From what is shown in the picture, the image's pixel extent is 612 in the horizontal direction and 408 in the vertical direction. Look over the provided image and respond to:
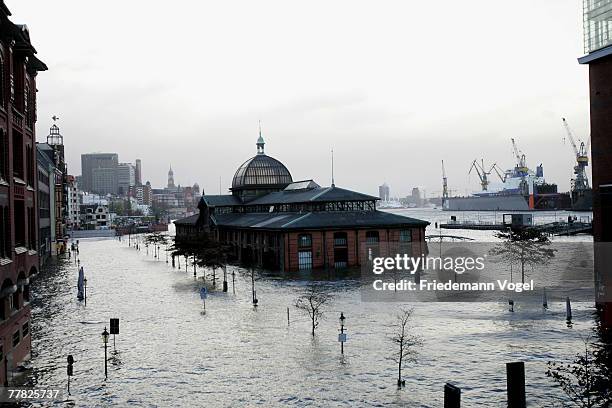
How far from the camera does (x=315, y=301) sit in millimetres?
52844

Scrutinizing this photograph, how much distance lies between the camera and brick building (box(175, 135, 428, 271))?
87.1 m

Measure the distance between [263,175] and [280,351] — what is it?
106m

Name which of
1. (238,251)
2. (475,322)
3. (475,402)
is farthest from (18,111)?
(238,251)

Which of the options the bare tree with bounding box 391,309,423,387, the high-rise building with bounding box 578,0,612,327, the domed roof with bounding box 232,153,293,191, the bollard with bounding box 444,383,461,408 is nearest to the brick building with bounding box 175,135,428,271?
the domed roof with bounding box 232,153,293,191

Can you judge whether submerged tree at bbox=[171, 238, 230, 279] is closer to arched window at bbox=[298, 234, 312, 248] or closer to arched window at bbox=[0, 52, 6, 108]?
arched window at bbox=[298, 234, 312, 248]

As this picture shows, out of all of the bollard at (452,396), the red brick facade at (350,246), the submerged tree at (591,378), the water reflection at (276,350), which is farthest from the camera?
the red brick facade at (350,246)

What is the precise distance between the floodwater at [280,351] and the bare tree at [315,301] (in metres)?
0.82

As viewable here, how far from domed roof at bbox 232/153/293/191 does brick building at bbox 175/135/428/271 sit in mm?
14471

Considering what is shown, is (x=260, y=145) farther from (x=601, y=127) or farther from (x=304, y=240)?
(x=601, y=127)

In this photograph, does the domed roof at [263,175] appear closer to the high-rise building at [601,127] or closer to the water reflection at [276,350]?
the water reflection at [276,350]

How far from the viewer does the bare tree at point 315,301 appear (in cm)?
4634

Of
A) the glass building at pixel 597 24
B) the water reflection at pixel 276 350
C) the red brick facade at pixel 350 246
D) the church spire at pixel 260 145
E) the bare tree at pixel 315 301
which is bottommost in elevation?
the water reflection at pixel 276 350

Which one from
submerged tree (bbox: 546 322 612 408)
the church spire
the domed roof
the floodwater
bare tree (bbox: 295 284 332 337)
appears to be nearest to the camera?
submerged tree (bbox: 546 322 612 408)

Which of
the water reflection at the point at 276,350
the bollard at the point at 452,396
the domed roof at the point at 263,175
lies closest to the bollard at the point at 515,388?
the water reflection at the point at 276,350
